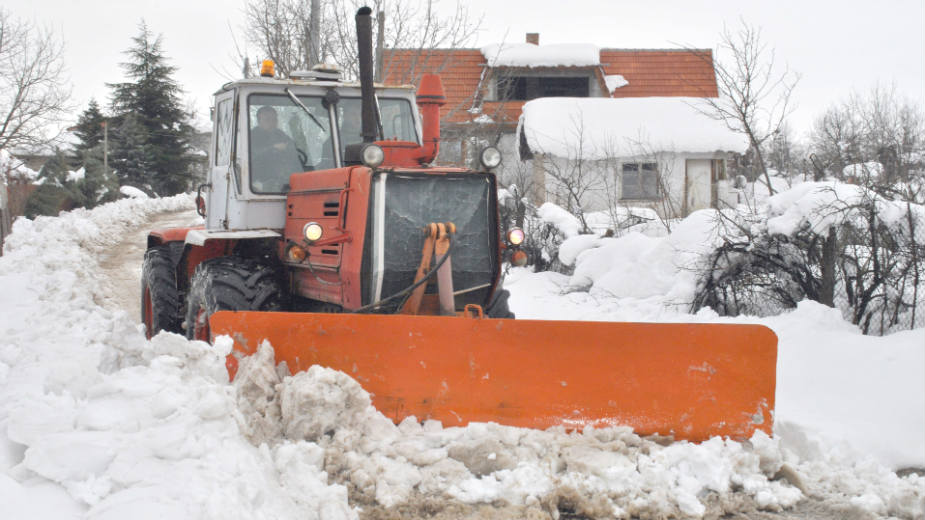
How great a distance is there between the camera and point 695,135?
66.7 ft

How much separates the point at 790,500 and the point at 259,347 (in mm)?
2608

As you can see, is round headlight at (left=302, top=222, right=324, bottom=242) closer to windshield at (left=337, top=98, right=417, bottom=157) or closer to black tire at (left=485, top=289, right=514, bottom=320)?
windshield at (left=337, top=98, right=417, bottom=157)

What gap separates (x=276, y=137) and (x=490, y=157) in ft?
5.13

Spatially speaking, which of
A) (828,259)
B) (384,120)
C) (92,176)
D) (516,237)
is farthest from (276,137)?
(92,176)

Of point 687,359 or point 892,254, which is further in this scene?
point 892,254

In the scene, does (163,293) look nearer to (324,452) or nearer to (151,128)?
(324,452)

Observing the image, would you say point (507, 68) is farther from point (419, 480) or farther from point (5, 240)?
point (419, 480)

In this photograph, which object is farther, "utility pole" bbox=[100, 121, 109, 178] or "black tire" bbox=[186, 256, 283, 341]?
"utility pole" bbox=[100, 121, 109, 178]

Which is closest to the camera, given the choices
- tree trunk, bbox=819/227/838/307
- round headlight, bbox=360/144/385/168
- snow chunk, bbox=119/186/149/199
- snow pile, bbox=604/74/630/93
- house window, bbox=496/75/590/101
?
round headlight, bbox=360/144/385/168

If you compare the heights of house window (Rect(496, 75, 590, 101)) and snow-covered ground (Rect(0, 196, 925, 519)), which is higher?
house window (Rect(496, 75, 590, 101))

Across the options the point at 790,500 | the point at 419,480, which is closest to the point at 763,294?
the point at 790,500

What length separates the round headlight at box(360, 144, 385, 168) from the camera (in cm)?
482

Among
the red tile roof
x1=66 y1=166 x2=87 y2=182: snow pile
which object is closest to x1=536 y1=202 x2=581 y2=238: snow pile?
the red tile roof

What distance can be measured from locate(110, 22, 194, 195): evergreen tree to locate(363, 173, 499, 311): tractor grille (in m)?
32.8
